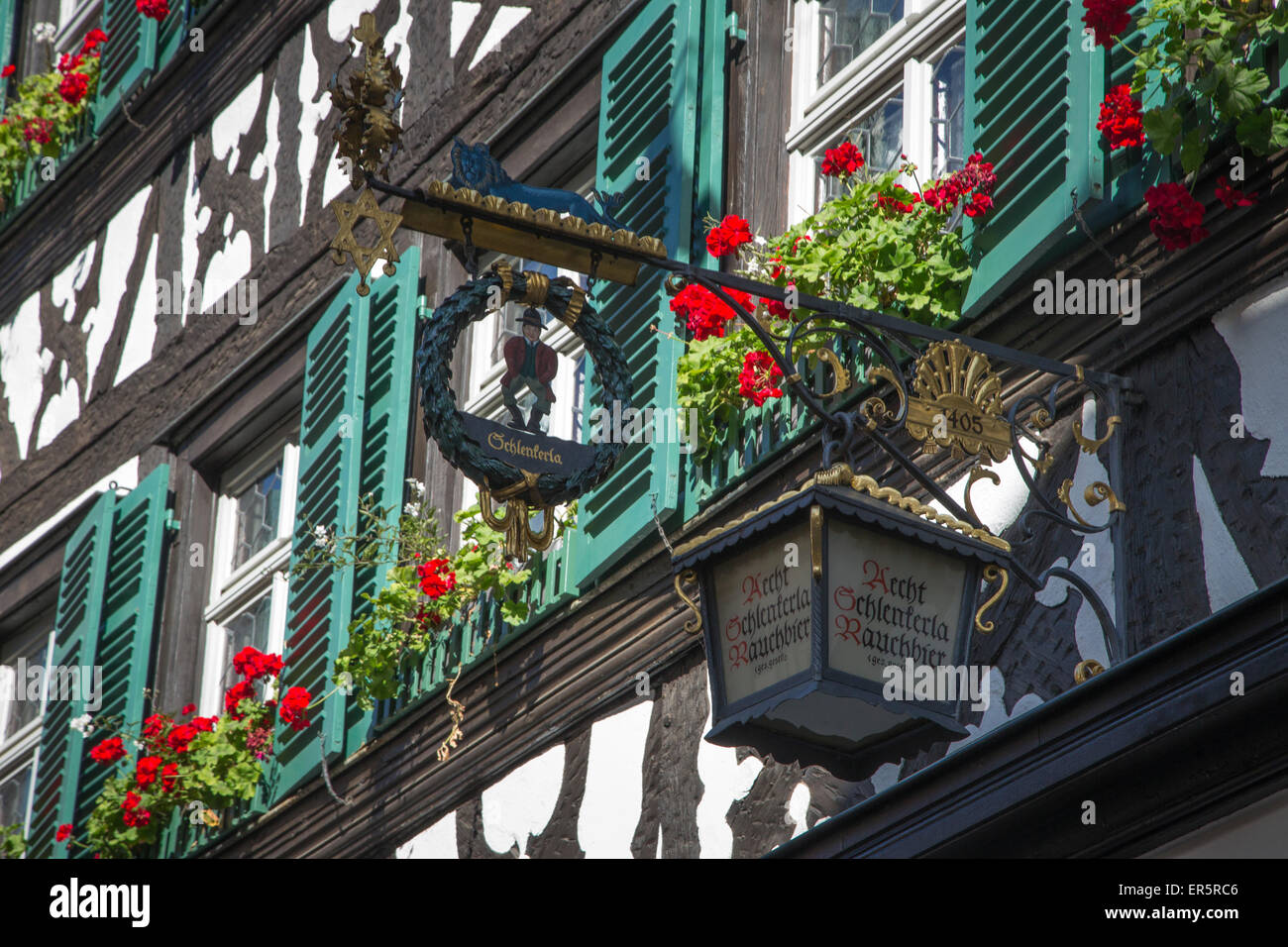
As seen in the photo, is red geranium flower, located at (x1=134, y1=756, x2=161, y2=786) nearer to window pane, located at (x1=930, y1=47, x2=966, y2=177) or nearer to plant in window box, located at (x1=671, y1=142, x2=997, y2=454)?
plant in window box, located at (x1=671, y1=142, x2=997, y2=454)

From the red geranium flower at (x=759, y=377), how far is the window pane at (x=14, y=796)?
5.68 meters

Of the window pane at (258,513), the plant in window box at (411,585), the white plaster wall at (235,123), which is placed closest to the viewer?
the plant in window box at (411,585)

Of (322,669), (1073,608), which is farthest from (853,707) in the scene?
(322,669)

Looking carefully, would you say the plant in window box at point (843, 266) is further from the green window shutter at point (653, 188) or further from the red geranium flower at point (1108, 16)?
the red geranium flower at point (1108, 16)

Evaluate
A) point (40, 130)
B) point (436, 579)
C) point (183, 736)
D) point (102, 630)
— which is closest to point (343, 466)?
point (436, 579)

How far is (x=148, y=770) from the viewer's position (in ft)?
28.4

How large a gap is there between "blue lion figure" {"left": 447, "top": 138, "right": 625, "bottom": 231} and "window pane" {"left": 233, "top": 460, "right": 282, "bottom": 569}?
4648 mm

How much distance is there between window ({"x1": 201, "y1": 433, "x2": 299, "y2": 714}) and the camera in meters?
9.05

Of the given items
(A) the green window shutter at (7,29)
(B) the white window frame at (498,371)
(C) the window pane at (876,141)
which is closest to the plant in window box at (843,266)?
(C) the window pane at (876,141)

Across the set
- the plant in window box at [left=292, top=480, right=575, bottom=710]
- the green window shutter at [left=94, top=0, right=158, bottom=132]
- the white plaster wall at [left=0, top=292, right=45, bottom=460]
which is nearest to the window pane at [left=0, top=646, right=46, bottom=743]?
the white plaster wall at [left=0, top=292, right=45, bottom=460]

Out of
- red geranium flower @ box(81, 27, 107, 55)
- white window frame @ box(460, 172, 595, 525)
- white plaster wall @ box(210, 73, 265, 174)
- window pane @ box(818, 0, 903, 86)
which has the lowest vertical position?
white window frame @ box(460, 172, 595, 525)

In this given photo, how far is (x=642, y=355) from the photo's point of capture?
6867 millimetres

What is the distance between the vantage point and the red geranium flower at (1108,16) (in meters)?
5.05
